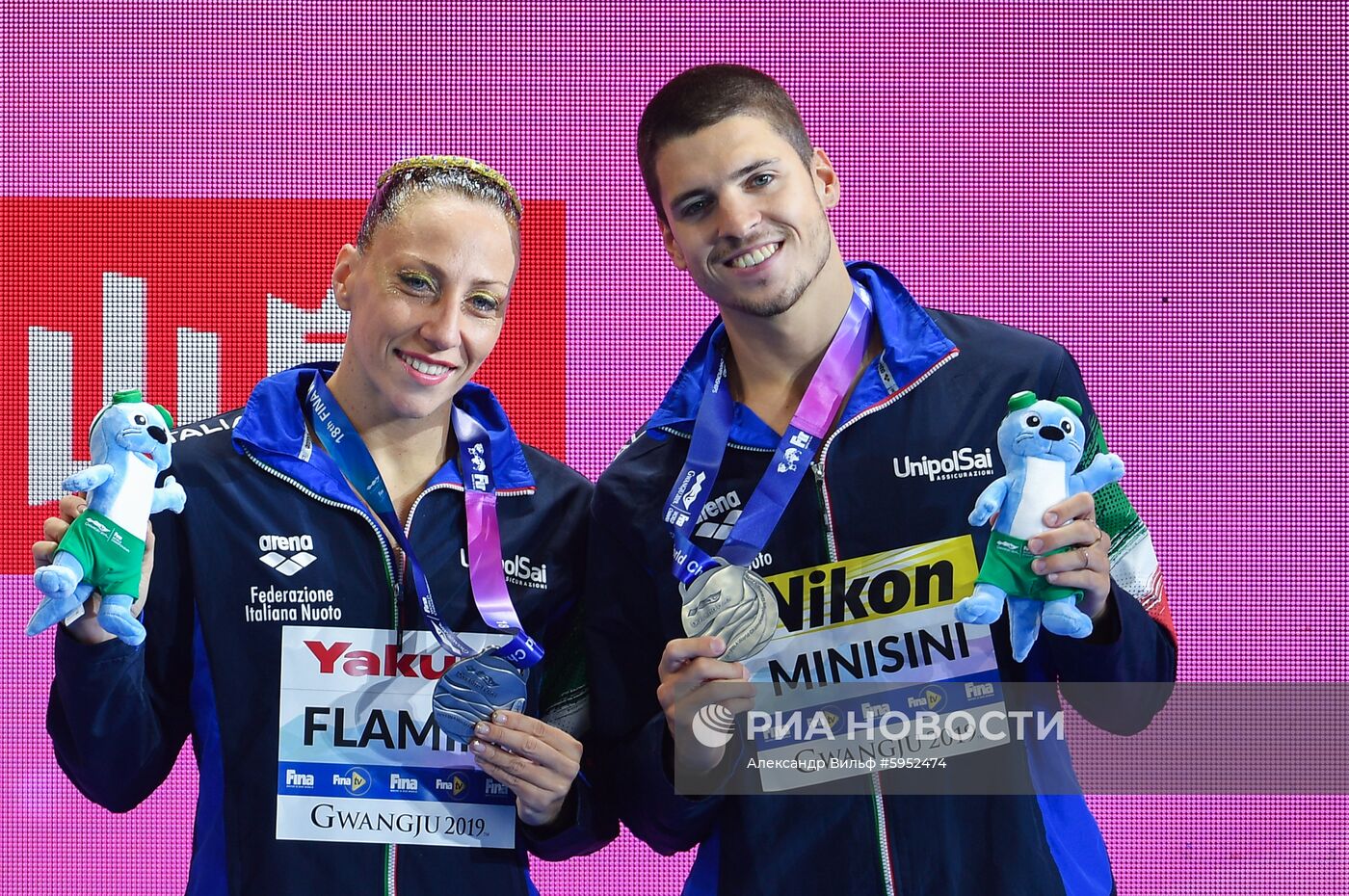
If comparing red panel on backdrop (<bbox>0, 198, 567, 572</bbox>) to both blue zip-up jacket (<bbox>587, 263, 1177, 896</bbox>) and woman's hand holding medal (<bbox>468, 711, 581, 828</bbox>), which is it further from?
woman's hand holding medal (<bbox>468, 711, 581, 828</bbox>)

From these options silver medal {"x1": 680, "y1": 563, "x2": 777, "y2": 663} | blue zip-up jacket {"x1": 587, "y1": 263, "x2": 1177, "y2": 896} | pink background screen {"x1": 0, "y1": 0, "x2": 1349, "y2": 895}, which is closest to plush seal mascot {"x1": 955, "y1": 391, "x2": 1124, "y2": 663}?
blue zip-up jacket {"x1": 587, "y1": 263, "x2": 1177, "y2": 896}

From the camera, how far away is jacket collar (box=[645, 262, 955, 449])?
2121 millimetres

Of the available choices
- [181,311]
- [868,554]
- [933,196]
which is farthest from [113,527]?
[933,196]

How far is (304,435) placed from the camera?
216 cm

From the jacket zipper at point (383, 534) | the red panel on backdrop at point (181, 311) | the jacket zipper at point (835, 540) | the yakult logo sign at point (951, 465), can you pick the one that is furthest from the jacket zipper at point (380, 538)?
the red panel on backdrop at point (181, 311)

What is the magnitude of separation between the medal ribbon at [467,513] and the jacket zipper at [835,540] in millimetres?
464

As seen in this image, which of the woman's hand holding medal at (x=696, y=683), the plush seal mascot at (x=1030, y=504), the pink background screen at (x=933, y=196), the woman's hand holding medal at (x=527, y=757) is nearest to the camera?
the plush seal mascot at (x=1030, y=504)

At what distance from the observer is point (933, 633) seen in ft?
6.72

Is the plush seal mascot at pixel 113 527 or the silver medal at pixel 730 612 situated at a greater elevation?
the plush seal mascot at pixel 113 527

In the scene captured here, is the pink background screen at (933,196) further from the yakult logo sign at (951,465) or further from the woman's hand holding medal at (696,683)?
the woman's hand holding medal at (696,683)

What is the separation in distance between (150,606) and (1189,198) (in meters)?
2.50

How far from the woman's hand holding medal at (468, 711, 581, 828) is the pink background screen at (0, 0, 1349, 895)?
135 cm

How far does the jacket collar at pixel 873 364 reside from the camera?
6.96 feet

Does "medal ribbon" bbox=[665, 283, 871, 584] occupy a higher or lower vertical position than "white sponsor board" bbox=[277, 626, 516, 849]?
higher
